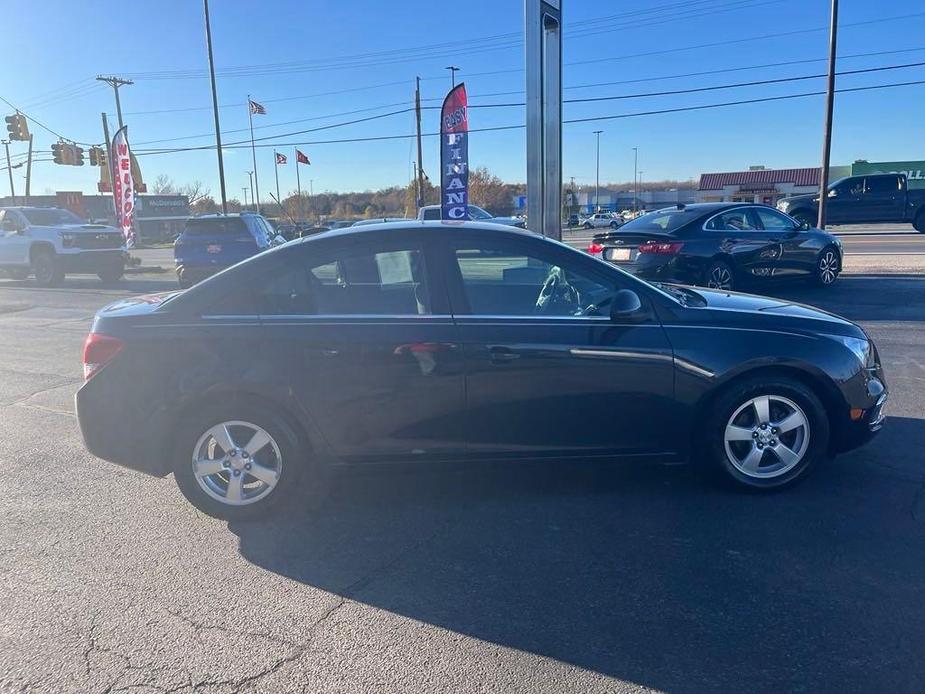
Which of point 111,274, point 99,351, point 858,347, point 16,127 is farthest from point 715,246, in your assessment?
point 16,127

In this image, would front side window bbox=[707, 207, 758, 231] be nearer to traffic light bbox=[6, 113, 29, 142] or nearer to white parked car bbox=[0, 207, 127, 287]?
white parked car bbox=[0, 207, 127, 287]

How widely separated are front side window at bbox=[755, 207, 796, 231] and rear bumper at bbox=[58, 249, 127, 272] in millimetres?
15499

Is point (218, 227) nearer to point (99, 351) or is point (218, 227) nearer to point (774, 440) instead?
point (99, 351)

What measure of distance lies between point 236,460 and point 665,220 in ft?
29.3

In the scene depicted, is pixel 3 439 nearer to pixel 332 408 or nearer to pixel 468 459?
pixel 332 408

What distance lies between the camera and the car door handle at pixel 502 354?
3.89 metres

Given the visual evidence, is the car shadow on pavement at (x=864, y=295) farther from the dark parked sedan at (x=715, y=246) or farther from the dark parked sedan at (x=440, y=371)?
the dark parked sedan at (x=440, y=371)

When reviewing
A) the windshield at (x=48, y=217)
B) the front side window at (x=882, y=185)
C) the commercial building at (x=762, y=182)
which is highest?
the commercial building at (x=762, y=182)

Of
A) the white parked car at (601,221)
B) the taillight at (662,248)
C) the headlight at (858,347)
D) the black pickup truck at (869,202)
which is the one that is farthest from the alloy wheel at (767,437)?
the white parked car at (601,221)

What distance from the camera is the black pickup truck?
25.7 m

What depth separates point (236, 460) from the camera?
3.97 metres

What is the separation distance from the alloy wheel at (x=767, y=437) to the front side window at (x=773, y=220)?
827cm

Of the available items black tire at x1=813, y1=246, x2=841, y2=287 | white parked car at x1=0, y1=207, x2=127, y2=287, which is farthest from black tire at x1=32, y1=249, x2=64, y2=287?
black tire at x1=813, y1=246, x2=841, y2=287

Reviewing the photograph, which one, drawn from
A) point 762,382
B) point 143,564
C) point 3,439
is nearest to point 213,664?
point 143,564
